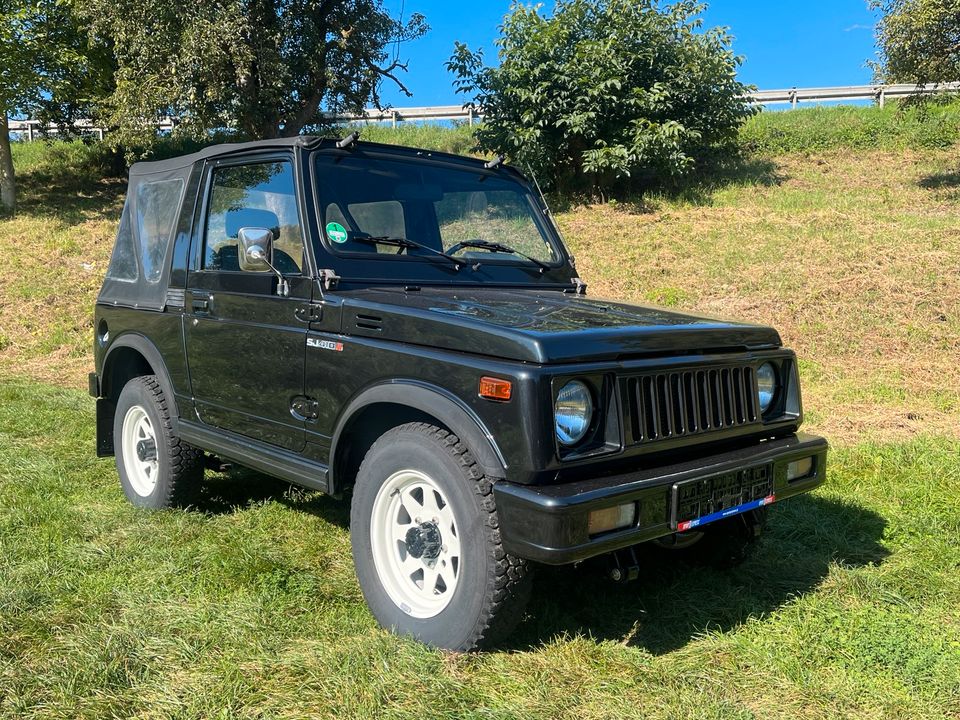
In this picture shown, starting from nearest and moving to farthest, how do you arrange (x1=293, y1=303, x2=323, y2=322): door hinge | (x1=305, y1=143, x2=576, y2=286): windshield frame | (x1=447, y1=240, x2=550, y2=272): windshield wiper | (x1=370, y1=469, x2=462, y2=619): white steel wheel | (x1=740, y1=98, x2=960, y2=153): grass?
(x1=370, y1=469, x2=462, y2=619): white steel wheel < (x1=293, y1=303, x2=323, y2=322): door hinge < (x1=305, y1=143, x2=576, y2=286): windshield frame < (x1=447, y1=240, x2=550, y2=272): windshield wiper < (x1=740, y1=98, x2=960, y2=153): grass

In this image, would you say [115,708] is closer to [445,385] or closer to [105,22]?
[445,385]

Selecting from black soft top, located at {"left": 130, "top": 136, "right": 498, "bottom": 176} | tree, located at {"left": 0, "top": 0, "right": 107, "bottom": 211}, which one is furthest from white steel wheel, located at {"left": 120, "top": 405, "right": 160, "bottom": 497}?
tree, located at {"left": 0, "top": 0, "right": 107, "bottom": 211}

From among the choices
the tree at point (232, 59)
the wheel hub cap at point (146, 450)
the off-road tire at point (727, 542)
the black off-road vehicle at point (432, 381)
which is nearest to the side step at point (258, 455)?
the black off-road vehicle at point (432, 381)

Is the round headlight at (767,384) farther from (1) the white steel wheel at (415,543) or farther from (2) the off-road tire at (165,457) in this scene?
(2) the off-road tire at (165,457)

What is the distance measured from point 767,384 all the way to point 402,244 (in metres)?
1.84

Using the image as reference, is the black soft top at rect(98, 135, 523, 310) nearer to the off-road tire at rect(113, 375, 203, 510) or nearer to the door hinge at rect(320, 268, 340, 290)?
the off-road tire at rect(113, 375, 203, 510)

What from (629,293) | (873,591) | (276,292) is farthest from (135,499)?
(629,293)

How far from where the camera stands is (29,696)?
8.78 feet

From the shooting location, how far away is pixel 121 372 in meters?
5.20

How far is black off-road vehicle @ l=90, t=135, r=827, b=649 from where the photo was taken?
2738 millimetres

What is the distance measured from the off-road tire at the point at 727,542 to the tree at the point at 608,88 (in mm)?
12107

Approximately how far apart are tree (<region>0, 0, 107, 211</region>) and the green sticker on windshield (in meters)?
17.8

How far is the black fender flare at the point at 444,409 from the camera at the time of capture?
107 inches

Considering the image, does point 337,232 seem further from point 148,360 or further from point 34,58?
point 34,58
